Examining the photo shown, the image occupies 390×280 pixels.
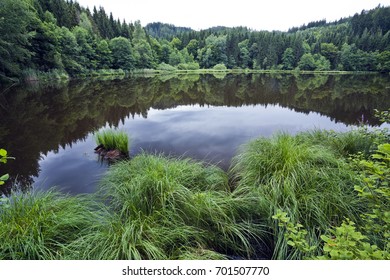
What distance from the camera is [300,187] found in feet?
11.3

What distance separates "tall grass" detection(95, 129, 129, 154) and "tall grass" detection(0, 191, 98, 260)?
145 inches

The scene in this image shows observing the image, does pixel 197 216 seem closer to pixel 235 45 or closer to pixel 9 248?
pixel 9 248

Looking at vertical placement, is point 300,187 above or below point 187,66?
below

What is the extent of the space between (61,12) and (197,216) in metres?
56.9

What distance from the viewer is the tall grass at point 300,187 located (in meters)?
2.96

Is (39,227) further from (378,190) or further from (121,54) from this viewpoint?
(121,54)

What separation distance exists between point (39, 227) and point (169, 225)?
1462mm

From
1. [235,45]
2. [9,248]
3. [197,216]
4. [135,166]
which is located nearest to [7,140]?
[135,166]

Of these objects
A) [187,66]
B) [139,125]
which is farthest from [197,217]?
[187,66]

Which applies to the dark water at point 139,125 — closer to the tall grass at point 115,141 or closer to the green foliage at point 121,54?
the tall grass at point 115,141

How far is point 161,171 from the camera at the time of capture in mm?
3812

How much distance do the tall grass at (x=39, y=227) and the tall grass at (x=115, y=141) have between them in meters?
3.69

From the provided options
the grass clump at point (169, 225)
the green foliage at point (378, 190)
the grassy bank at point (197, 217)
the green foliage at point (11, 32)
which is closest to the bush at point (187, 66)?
the green foliage at point (11, 32)

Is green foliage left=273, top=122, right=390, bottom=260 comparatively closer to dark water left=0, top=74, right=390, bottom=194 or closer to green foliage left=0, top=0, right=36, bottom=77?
dark water left=0, top=74, right=390, bottom=194
